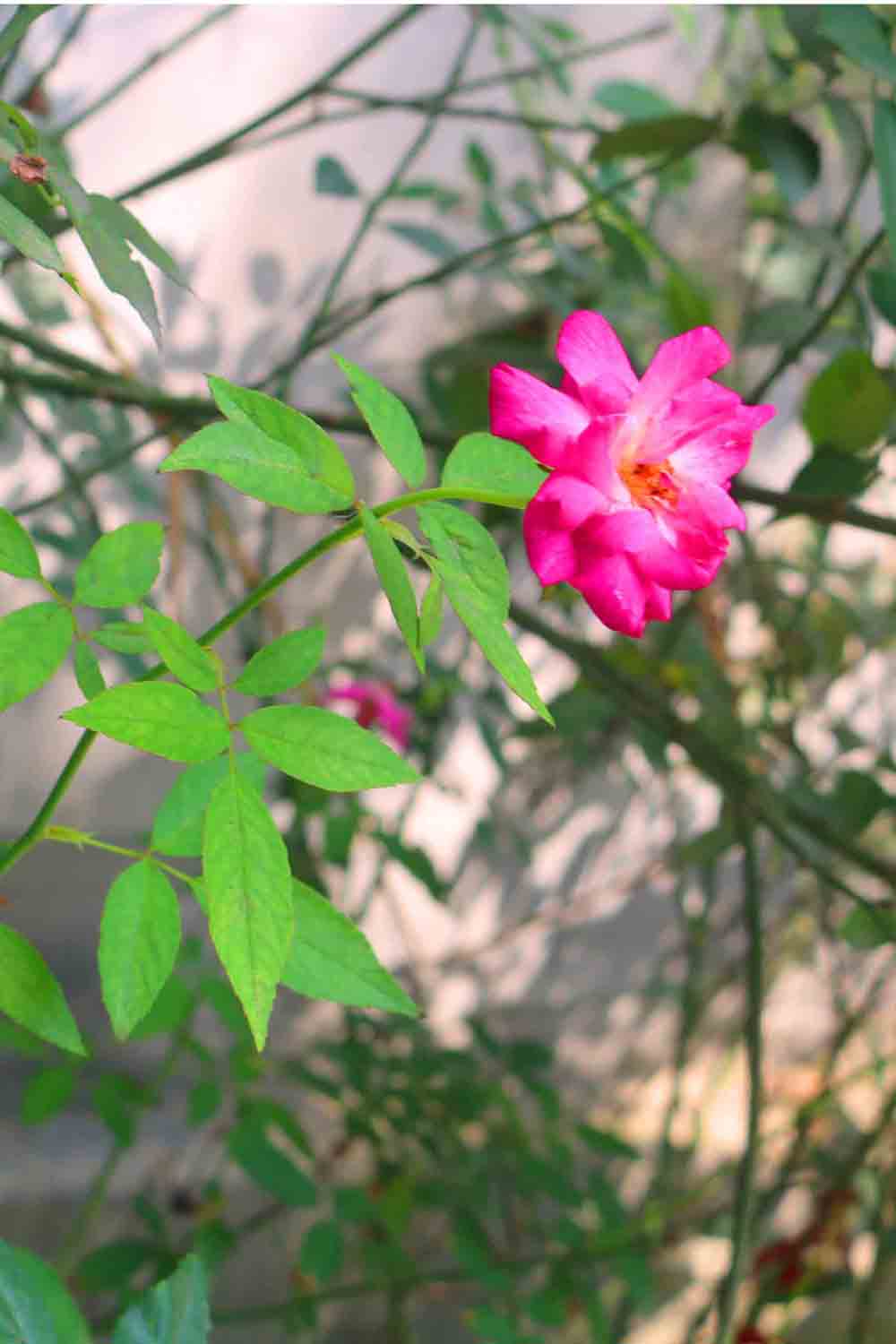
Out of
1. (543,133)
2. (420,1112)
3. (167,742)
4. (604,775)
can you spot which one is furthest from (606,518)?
(604,775)

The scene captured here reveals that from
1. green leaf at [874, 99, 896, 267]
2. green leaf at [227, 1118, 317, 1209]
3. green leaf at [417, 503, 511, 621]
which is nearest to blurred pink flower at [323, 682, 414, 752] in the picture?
green leaf at [227, 1118, 317, 1209]

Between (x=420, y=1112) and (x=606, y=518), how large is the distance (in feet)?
2.94

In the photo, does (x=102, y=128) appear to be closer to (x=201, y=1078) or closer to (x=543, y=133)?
(x=543, y=133)

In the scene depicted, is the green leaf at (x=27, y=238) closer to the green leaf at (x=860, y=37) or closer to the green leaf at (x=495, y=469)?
the green leaf at (x=495, y=469)

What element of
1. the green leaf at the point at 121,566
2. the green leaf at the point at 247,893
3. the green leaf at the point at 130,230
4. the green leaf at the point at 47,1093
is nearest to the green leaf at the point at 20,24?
the green leaf at the point at 130,230

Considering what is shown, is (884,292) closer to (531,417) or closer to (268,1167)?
(531,417)

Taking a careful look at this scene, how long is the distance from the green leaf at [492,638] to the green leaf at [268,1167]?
71 centimetres

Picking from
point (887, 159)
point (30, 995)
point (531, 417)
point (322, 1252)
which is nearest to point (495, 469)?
point (531, 417)

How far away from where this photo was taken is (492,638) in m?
0.35

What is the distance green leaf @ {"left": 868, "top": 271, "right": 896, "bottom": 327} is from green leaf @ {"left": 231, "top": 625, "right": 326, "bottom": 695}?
44cm

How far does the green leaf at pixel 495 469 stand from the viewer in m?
0.38

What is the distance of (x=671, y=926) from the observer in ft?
5.78

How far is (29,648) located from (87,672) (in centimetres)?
3

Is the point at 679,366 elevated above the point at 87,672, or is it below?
above
